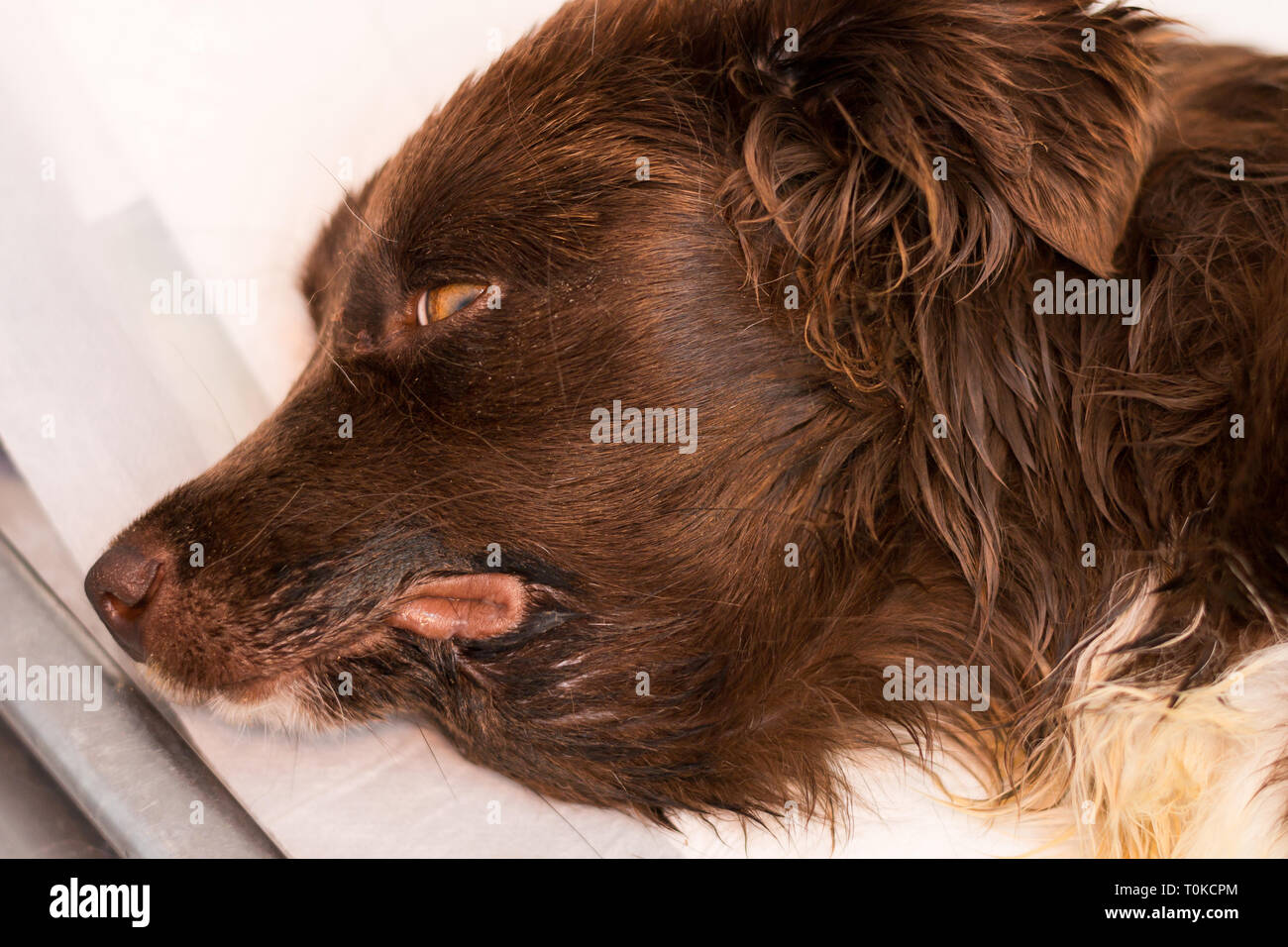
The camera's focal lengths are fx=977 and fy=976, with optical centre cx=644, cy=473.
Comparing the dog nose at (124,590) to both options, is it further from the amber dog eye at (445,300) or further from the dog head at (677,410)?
the amber dog eye at (445,300)

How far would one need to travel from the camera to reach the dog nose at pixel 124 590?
72.6 inches

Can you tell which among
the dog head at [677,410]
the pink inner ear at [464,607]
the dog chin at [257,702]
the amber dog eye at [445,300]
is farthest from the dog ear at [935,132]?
the dog chin at [257,702]

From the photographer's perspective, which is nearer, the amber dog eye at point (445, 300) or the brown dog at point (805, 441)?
the brown dog at point (805, 441)

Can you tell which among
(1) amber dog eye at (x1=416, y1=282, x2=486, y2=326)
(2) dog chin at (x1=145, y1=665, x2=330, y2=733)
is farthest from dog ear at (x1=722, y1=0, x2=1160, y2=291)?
(2) dog chin at (x1=145, y1=665, x2=330, y2=733)

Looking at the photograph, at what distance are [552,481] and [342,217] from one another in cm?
96

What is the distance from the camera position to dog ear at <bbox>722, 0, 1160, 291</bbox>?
156 centimetres

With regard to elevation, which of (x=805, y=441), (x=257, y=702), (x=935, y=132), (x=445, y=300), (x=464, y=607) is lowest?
(x=257, y=702)

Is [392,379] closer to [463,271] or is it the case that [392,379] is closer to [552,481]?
[463,271]

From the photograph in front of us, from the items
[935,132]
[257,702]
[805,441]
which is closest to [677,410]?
[805,441]

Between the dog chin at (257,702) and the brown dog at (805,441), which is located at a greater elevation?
the brown dog at (805,441)

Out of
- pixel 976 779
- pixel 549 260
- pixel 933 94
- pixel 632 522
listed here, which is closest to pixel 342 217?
pixel 549 260

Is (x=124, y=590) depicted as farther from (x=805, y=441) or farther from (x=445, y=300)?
(x=805, y=441)

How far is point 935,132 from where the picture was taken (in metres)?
1.61

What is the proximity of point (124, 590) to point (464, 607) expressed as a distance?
2.14ft
